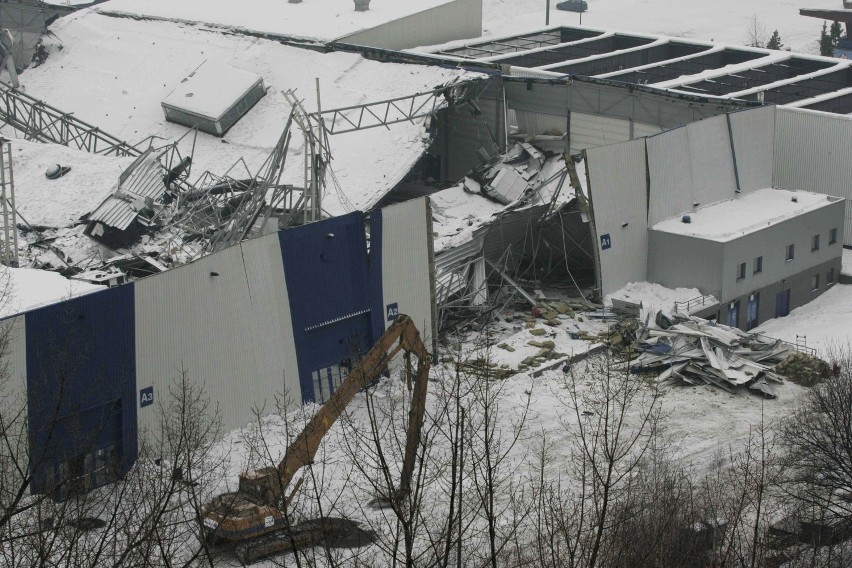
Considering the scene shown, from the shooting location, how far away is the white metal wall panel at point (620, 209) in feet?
123

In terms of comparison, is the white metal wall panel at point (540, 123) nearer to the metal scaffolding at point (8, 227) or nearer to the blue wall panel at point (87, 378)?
the metal scaffolding at point (8, 227)

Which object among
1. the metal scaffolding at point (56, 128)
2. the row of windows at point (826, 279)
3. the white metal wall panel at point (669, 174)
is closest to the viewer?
the white metal wall panel at point (669, 174)

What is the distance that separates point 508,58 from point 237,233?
19.6m

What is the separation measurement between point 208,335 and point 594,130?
19.7m

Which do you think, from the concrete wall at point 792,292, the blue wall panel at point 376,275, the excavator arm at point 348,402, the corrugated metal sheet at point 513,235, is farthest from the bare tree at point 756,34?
the excavator arm at point 348,402

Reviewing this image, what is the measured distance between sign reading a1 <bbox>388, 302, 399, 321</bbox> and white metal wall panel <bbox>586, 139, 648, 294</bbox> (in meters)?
7.75

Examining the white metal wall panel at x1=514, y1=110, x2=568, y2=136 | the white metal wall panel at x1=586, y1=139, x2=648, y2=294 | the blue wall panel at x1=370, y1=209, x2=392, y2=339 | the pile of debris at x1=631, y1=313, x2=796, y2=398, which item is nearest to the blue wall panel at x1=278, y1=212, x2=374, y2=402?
the blue wall panel at x1=370, y1=209, x2=392, y2=339

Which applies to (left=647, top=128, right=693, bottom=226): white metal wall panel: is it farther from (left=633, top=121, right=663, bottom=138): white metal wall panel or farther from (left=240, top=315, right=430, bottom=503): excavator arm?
(left=240, top=315, right=430, bottom=503): excavator arm

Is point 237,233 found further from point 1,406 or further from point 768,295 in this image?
point 768,295

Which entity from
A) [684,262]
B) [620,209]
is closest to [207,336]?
[620,209]

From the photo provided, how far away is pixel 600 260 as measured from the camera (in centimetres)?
3772

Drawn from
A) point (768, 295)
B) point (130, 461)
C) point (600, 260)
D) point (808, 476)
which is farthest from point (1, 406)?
point (768, 295)

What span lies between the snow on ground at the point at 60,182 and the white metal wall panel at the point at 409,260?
11.3 meters

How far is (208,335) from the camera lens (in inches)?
1120
